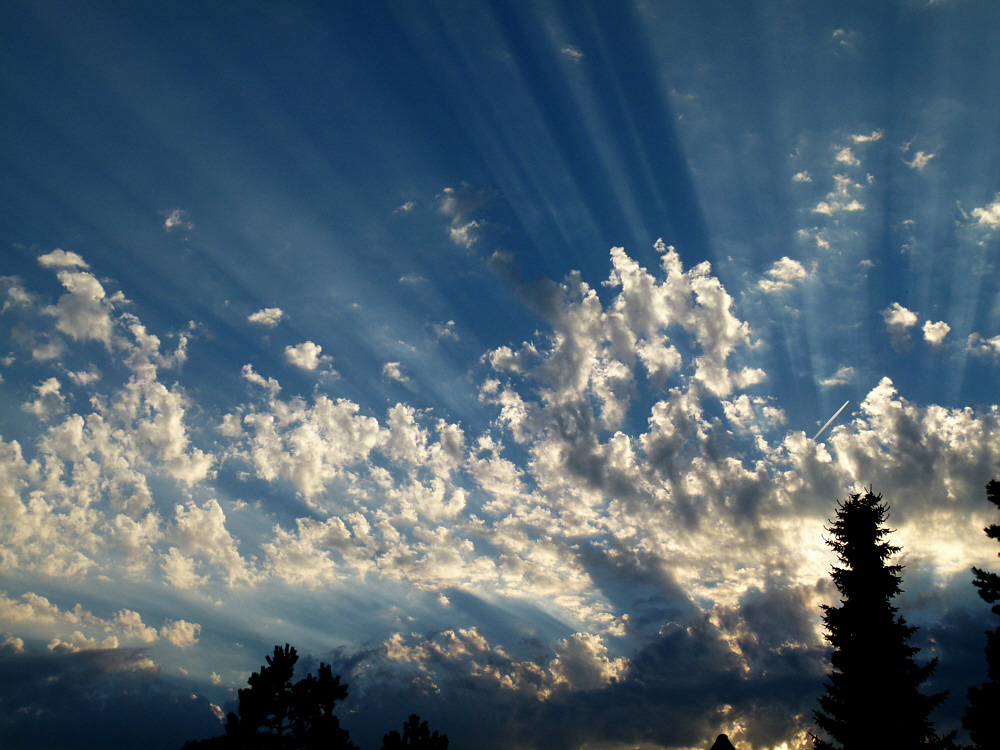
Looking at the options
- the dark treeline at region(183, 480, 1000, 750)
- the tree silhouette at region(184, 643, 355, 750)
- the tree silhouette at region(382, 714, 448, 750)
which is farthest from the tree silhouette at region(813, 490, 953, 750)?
the tree silhouette at region(184, 643, 355, 750)

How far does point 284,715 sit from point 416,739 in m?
10.8

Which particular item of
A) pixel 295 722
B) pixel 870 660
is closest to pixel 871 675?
pixel 870 660

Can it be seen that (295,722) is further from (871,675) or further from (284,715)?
(871,675)

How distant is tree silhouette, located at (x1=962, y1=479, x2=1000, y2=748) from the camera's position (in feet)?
60.7

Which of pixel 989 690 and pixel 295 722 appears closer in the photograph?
pixel 989 690

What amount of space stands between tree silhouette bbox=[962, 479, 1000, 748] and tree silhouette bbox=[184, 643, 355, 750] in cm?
3706

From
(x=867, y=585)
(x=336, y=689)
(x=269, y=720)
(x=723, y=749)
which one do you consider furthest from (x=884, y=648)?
(x=269, y=720)

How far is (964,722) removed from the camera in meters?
20.4

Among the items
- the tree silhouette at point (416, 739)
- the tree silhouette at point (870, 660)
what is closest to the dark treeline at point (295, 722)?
the tree silhouette at point (416, 739)

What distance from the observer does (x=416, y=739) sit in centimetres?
3262

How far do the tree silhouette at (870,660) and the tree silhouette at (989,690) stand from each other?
2629 millimetres

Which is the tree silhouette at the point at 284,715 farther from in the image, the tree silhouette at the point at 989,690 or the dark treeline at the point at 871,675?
the tree silhouette at the point at 989,690

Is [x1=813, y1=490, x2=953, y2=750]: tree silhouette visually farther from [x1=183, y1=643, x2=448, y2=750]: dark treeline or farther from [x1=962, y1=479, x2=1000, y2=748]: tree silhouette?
[x1=183, y1=643, x2=448, y2=750]: dark treeline

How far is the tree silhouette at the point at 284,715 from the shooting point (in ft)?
109
